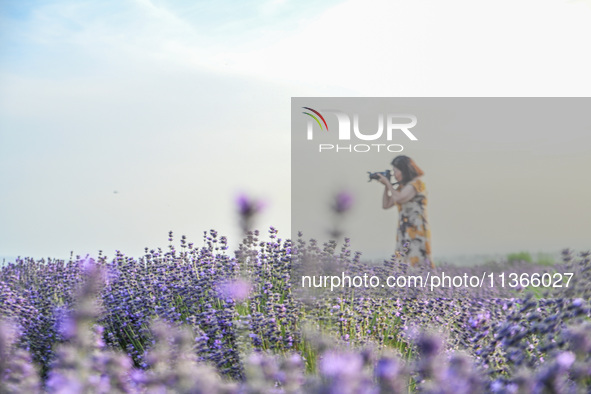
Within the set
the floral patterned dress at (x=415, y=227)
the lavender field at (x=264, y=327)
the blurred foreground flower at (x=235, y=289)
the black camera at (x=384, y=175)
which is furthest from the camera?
the floral patterned dress at (x=415, y=227)

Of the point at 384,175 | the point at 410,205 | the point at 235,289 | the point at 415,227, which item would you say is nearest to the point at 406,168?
the point at 384,175

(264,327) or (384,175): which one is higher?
(384,175)

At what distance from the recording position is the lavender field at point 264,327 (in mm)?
1634

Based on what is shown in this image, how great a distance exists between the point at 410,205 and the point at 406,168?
38 cm

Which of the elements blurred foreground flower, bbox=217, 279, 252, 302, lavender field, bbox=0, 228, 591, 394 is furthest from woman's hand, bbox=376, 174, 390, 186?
blurred foreground flower, bbox=217, 279, 252, 302

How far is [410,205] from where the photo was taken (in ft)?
21.8

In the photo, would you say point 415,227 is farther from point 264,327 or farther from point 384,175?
point 264,327

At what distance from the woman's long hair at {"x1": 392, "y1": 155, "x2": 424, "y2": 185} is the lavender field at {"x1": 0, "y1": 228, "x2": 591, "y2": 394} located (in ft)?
6.07

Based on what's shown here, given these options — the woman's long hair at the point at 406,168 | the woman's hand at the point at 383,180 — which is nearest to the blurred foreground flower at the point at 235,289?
the woman's hand at the point at 383,180

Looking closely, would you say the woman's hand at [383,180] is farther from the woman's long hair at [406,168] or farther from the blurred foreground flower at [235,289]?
the blurred foreground flower at [235,289]

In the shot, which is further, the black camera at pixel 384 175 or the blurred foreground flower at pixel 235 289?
the black camera at pixel 384 175

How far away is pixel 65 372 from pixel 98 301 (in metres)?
2.17

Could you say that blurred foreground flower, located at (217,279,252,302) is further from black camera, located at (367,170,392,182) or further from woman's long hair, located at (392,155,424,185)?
woman's long hair, located at (392,155,424,185)

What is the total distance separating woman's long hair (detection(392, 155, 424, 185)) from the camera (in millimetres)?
6605
